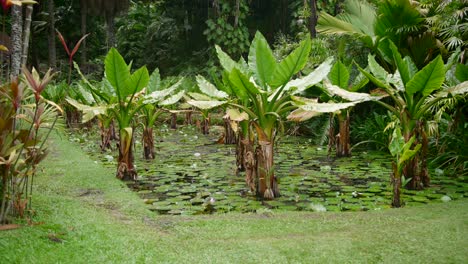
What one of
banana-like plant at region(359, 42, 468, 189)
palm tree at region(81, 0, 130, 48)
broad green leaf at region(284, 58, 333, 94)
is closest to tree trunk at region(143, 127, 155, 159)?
broad green leaf at region(284, 58, 333, 94)

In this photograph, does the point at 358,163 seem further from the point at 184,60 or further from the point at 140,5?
the point at 140,5

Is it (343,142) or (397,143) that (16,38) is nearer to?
(343,142)

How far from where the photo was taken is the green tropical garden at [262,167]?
2.68 metres

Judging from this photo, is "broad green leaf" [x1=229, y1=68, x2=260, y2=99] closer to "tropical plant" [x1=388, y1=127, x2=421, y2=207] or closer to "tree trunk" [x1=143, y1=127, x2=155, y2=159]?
"tropical plant" [x1=388, y1=127, x2=421, y2=207]

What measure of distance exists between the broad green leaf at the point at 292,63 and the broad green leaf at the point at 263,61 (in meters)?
0.14

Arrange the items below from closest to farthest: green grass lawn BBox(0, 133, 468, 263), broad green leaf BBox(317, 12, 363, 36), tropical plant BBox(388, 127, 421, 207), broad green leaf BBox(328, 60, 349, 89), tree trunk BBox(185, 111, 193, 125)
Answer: green grass lawn BBox(0, 133, 468, 263)
tropical plant BBox(388, 127, 421, 207)
broad green leaf BBox(328, 60, 349, 89)
broad green leaf BBox(317, 12, 363, 36)
tree trunk BBox(185, 111, 193, 125)

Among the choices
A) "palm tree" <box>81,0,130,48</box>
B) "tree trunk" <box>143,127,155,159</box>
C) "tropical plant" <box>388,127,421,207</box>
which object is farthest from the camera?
"palm tree" <box>81,0,130,48</box>

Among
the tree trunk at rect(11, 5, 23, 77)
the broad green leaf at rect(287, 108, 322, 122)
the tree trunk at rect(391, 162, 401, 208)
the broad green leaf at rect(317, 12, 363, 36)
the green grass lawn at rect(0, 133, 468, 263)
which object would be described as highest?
the broad green leaf at rect(317, 12, 363, 36)

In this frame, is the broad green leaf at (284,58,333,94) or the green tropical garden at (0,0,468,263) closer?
the green tropical garden at (0,0,468,263)

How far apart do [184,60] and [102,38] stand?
23.5 ft

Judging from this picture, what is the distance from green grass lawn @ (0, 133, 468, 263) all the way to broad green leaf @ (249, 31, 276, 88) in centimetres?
125

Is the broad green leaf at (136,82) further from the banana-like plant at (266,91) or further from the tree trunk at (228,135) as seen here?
the tree trunk at (228,135)

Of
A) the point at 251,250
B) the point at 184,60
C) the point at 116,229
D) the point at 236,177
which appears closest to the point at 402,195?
the point at 236,177

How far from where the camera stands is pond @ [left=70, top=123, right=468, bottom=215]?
→ 12.5 ft
